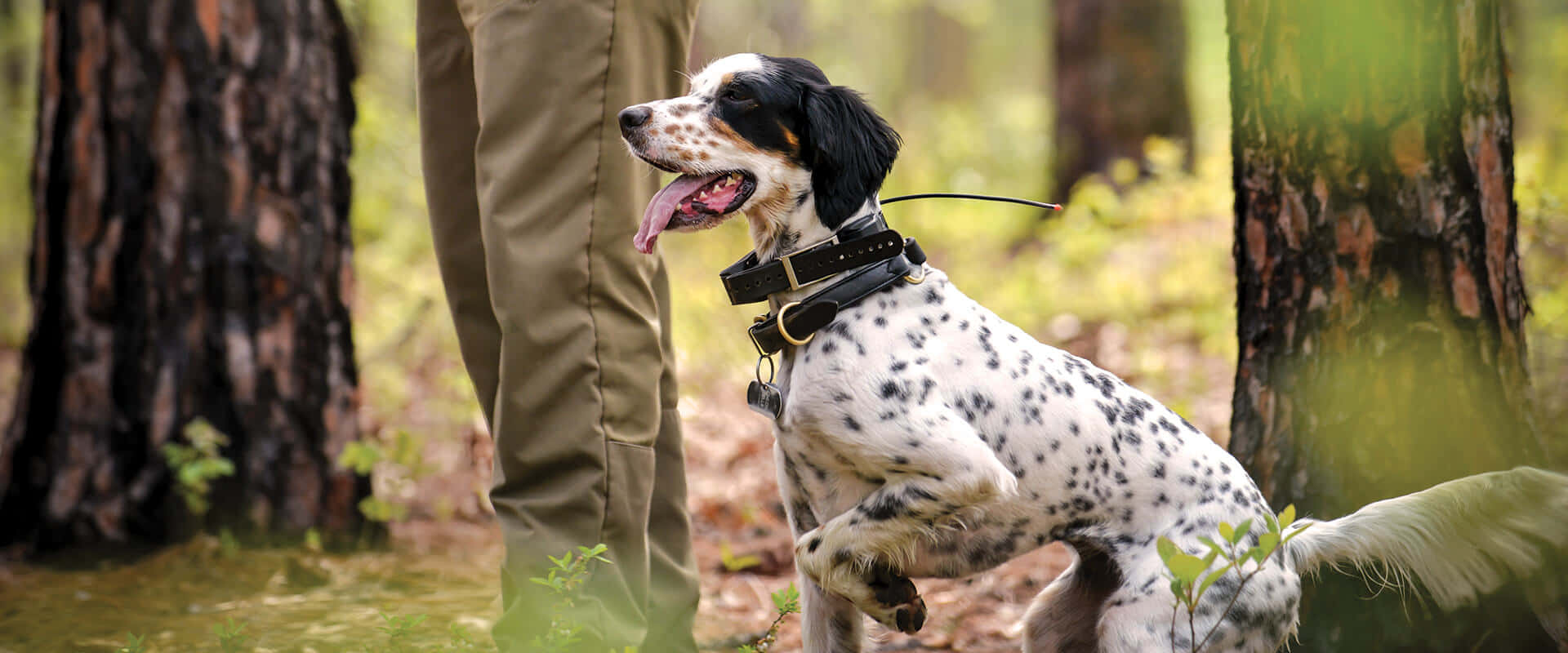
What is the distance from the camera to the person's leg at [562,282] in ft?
8.09

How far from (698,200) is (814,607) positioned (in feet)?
3.10

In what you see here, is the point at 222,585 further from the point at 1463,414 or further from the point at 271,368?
the point at 1463,414

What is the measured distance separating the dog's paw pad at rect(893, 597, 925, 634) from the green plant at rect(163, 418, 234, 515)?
2.53 m

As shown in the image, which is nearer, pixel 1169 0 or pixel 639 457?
pixel 639 457

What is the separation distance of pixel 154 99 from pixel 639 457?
8.13 feet

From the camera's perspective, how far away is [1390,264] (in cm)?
272

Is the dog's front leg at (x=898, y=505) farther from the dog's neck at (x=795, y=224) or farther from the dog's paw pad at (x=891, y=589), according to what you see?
the dog's neck at (x=795, y=224)

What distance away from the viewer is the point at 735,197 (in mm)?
2434

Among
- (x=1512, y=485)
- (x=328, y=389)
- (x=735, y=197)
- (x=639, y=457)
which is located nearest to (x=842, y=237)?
(x=735, y=197)

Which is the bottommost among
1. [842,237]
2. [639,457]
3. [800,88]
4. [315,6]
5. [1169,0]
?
[639,457]

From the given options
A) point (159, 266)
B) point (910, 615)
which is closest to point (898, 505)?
point (910, 615)

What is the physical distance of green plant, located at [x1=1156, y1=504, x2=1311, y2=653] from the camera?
6.50 feet

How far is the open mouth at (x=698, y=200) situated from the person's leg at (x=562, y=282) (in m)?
0.17

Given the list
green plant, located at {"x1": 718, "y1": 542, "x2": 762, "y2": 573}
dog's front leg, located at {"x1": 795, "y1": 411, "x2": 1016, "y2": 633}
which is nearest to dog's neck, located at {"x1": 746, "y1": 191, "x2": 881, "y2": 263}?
dog's front leg, located at {"x1": 795, "y1": 411, "x2": 1016, "y2": 633}
